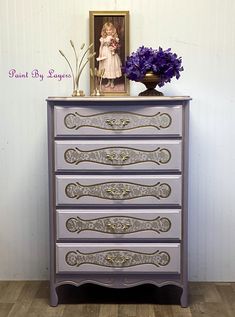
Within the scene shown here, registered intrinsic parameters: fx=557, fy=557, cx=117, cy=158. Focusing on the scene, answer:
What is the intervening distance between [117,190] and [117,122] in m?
0.34

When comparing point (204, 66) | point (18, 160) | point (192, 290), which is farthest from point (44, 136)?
point (192, 290)

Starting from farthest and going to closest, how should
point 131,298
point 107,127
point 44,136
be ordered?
point 44,136
point 131,298
point 107,127

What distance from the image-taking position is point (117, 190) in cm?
275

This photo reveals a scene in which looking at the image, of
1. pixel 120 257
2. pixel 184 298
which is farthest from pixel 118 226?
pixel 184 298

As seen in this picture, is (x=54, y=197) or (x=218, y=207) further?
(x=218, y=207)

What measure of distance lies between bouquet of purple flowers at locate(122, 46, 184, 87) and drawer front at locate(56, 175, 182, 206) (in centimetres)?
52

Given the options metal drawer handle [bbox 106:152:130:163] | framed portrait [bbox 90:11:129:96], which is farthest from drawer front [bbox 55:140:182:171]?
framed portrait [bbox 90:11:129:96]

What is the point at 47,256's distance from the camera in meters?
3.26

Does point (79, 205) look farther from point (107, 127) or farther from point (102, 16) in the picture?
point (102, 16)

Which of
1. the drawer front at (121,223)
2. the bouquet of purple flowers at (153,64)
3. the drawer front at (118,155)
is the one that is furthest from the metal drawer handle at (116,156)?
the bouquet of purple flowers at (153,64)

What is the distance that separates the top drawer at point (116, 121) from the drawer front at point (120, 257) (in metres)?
0.56

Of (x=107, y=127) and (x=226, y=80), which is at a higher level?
(x=226, y=80)

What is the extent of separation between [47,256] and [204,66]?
4.65 ft

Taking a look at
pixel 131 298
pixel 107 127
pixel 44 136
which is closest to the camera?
pixel 107 127
